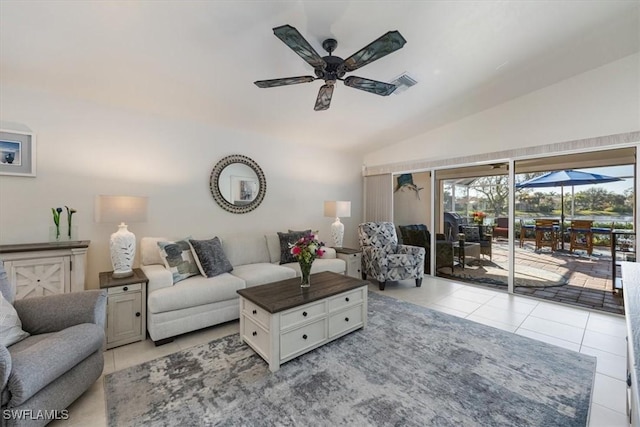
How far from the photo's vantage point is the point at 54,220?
278 cm

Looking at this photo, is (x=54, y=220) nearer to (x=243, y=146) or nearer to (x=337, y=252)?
(x=243, y=146)

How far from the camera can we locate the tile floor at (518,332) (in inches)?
69.4

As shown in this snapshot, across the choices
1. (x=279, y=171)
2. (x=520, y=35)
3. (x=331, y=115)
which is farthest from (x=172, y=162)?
(x=520, y=35)

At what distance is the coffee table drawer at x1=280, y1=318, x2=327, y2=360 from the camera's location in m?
2.20

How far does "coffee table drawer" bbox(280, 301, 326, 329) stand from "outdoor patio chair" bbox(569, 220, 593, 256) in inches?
150

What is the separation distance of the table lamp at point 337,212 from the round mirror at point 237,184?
1.12 m

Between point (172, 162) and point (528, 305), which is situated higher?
point (172, 162)

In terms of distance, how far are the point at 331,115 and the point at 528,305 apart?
3780mm

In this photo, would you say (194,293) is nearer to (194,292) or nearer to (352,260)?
(194,292)

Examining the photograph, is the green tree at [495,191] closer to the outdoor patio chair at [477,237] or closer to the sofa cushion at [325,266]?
the outdoor patio chair at [477,237]

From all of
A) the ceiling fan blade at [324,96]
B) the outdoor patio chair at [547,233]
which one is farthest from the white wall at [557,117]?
the ceiling fan blade at [324,96]

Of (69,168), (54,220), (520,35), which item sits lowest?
(54,220)

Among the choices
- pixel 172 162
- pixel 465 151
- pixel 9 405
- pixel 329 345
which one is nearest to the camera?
pixel 9 405

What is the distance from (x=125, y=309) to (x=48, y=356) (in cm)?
114
